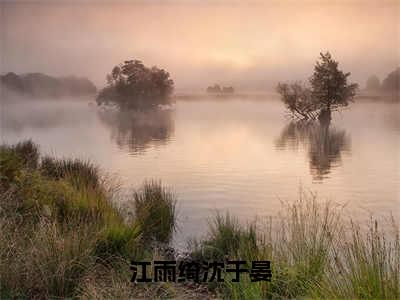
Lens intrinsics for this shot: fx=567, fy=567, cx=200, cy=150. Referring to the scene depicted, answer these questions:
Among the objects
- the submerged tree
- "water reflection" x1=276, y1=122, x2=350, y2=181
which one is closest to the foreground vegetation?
"water reflection" x1=276, y1=122, x2=350, y2=181

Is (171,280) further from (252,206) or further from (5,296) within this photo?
(252,206)

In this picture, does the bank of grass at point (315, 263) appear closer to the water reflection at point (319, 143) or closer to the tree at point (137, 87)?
the water reflection at point (319, 143)

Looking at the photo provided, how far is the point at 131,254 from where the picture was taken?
187 inches

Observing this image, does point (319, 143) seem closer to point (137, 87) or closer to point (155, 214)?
point (137, 87)

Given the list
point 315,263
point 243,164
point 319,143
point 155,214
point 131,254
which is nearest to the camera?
point 315,263

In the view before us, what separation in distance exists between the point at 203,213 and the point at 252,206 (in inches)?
27.4

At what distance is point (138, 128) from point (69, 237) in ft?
64.5

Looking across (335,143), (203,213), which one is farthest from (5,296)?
(335,143)

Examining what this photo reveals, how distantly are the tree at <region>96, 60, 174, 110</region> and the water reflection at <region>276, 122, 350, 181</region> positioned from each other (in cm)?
417

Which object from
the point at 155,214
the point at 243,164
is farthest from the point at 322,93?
the point at 155,214

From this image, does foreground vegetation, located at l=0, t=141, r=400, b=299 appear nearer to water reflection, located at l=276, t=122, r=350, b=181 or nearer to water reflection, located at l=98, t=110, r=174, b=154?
water reflection, located at l=276, t=122, r=350, b=181

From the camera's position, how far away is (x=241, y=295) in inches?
151

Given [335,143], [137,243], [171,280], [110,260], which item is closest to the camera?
[171,280]

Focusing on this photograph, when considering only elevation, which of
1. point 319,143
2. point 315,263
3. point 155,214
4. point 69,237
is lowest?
point 319,143
